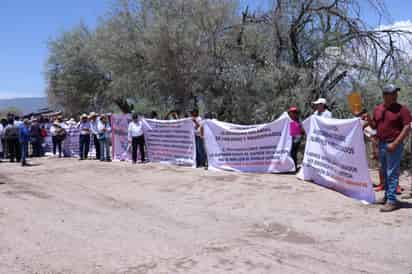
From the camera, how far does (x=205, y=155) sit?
43.9 ft

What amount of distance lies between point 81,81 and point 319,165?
2322cm

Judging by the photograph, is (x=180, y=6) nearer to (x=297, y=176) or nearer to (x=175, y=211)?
(x=297, y=176)

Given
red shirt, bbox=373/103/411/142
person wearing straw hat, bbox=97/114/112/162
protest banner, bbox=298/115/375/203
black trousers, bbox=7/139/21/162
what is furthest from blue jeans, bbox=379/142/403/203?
black trousers, bbox=7/139/21/162

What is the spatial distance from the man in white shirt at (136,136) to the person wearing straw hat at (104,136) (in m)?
1.46

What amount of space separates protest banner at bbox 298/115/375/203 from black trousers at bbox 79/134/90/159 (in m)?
9.38

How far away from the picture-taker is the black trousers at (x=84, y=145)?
56.3 ft

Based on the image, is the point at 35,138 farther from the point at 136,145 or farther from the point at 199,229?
the point at 199,229

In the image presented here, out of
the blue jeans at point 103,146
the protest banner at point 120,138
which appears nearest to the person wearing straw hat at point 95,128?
the blue jeans at point 103,146

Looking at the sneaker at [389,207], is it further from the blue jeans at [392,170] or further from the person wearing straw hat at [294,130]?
the person wearing straw hat at [294,130]

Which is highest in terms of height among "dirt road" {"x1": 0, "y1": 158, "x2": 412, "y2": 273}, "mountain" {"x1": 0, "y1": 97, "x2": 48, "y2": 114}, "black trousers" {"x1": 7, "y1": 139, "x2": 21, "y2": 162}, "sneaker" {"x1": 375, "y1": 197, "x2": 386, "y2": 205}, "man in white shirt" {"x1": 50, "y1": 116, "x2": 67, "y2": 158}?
"mountain" {"x1": 0, "y1": 97, "x2": 48, "y2": 114}

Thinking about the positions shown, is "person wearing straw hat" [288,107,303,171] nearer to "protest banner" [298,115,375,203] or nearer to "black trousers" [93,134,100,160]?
"protest banner" [298,115,375,203]

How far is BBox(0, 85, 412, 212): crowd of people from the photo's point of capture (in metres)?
7.38

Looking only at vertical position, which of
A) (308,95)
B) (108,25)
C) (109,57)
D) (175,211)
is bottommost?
(175,211)

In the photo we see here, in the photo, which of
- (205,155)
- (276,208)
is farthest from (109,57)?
(276,208)
